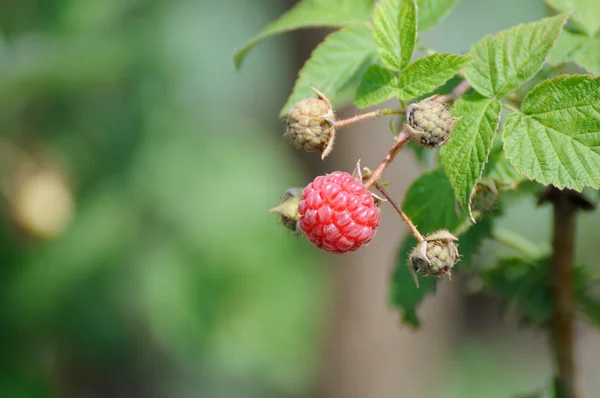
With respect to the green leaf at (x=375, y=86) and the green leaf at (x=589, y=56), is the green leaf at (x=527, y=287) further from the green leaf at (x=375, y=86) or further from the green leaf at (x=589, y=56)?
the green leaf at (x=375, y=86)

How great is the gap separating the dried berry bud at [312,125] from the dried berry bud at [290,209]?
12 cm

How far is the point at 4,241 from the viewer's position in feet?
12.0

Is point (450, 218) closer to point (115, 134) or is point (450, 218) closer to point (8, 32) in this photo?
point (8, 32)

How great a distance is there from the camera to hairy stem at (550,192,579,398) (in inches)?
48.3

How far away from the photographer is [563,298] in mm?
1328

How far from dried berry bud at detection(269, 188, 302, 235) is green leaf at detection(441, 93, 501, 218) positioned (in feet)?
0.84

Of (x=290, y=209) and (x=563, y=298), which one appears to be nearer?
(x=290, y=209)

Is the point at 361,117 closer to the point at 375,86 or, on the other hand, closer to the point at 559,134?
the point at 375,86

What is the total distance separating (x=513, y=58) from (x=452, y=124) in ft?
0.46

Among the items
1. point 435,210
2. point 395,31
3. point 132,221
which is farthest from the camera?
point 132,221

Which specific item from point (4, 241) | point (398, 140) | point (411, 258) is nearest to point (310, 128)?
point (398, 140)

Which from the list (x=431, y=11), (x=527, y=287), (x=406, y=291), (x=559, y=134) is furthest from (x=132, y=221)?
(x=559, y=134)

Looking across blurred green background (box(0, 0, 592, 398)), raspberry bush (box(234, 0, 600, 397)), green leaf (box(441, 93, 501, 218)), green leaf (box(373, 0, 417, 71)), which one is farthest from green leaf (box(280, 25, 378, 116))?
blurred green background (box(0, 0, 592, 398))

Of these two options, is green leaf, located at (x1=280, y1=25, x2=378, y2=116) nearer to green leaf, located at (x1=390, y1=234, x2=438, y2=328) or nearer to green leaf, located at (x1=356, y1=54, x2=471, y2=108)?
green leaf, located at (x1=356, y1=54, x2=471, y2=108)
